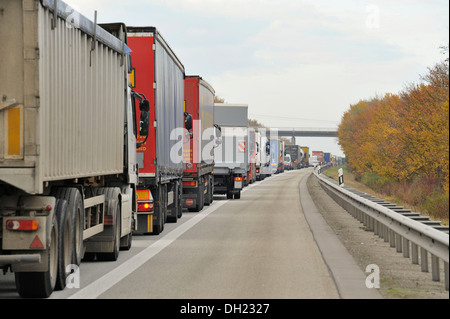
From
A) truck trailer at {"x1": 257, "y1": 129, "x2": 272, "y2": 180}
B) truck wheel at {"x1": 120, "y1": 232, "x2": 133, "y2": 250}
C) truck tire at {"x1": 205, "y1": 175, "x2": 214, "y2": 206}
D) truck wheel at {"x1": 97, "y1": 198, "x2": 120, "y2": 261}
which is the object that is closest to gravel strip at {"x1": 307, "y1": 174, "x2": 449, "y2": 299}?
truck wheel at {"x1": 97, "y1": 198, "x2": 120, "y2": 261}

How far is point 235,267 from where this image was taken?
12.6m

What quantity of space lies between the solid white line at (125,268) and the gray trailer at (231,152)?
15467 mm

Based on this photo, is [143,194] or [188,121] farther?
[188,121]

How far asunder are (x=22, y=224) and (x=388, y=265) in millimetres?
5850

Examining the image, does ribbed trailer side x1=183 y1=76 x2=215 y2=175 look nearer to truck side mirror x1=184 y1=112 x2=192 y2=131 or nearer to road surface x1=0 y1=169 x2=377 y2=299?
truck side mirror x1=184 y1=112 x2=192 y2=131

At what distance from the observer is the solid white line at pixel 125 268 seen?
10.1 m

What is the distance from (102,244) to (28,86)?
4.85 meters

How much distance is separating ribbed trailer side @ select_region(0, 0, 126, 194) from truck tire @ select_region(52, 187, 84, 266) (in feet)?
0.77

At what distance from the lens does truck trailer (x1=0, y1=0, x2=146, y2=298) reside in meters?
9.14

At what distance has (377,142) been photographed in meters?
58.8

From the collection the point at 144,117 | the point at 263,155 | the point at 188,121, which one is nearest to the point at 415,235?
the point at 144,117

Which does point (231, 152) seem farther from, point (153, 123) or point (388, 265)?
point (388, 265)

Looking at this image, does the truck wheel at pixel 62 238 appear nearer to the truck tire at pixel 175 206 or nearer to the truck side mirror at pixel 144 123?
the truck side mirror at pixel 144 123
